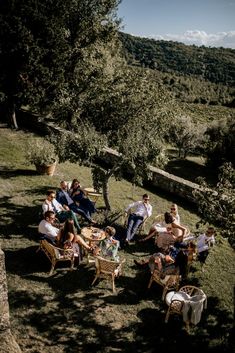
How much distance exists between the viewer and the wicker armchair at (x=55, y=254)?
32.3ft

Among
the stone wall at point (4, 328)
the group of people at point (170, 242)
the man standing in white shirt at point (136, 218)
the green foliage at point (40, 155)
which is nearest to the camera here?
the stone wall at point (4, 328)

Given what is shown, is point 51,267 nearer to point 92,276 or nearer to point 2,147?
point 92,276

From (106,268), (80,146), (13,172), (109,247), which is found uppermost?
(80,146)

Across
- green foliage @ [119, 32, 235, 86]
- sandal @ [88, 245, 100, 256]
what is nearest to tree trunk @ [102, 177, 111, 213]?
sandal @ [88, 245, 100, 256]

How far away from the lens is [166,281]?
959cm

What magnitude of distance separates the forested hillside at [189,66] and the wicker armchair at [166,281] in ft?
285

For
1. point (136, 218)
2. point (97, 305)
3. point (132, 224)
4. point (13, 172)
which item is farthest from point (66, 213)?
point (13, 172)

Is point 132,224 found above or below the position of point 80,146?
below

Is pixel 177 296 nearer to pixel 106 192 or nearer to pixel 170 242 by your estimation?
pixel 170 242

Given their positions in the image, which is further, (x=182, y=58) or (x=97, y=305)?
(x=182, y=58)

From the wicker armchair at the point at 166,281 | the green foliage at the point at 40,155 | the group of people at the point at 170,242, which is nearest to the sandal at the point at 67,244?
the group of people at the point at 170,242

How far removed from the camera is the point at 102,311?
8.83m

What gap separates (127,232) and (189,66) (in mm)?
140248

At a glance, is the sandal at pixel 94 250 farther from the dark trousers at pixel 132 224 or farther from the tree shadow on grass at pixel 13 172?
the tree shadow on grass at pixel 13 172
